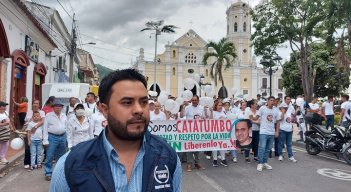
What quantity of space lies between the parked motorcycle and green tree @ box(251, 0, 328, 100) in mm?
9674

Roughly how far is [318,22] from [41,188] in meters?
16.4

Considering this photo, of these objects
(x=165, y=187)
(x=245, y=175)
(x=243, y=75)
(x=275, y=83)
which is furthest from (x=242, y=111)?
(x=275, y=83)

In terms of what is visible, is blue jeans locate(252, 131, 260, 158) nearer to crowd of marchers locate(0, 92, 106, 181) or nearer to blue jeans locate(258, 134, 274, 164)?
blue jeans locate(258, 134, 274, 164)

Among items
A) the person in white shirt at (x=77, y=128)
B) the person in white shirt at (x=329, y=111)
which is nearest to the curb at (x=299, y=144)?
the person in white shirt at (x=329, y=111)

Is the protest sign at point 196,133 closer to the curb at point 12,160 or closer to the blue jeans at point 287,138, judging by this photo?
the blue jeans at point 287,138

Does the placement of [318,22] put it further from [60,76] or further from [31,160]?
[60,76]

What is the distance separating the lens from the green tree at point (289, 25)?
18.3 m

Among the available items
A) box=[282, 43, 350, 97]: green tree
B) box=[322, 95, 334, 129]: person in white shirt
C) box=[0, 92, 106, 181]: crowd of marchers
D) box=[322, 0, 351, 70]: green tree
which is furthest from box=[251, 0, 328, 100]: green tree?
box=[282, 43, 350, 97]: green tree

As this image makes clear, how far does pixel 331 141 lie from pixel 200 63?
6364 centimetres

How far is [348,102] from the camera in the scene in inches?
476

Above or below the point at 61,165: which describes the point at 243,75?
above

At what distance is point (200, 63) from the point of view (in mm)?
72562

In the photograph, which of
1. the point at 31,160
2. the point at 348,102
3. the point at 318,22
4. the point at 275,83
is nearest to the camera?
the point at 31,160

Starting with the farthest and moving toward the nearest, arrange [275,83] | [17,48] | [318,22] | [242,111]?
1. [275,83]
2. [318,22]
3. [17,48]
4. [242,111]
